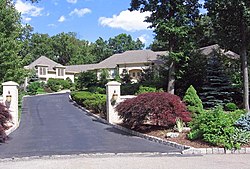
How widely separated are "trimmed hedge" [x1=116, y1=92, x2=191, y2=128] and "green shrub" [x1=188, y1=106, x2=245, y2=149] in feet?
4.54

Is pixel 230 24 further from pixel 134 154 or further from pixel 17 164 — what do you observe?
pixel 17 164

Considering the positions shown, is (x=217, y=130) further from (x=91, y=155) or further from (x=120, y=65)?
(x=120, y=65)

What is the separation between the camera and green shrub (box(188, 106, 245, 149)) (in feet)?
30.2

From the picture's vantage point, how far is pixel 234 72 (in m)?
21.7

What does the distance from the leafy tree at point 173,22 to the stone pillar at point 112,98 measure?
22.3 feet

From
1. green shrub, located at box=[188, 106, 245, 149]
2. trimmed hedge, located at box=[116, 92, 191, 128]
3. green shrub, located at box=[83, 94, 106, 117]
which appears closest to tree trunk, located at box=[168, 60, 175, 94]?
green shrub, located at box=[83, 94, 106, 117]

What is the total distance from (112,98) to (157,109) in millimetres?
4115

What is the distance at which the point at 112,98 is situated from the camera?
15.1m

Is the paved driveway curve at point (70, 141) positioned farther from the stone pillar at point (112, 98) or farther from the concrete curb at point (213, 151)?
the stone pillar at point (112, 98)

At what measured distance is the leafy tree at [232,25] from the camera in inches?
707

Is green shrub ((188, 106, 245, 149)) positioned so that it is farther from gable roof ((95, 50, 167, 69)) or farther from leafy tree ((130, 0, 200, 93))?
gable roof ((95, 50, 167, 69))

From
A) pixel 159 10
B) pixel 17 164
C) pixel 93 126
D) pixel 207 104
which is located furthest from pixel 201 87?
pixel 17 164

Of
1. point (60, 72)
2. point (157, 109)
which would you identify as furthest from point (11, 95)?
point (60, 72)

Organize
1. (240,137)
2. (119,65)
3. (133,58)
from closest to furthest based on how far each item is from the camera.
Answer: (240,137), (133,58), (119,65)
